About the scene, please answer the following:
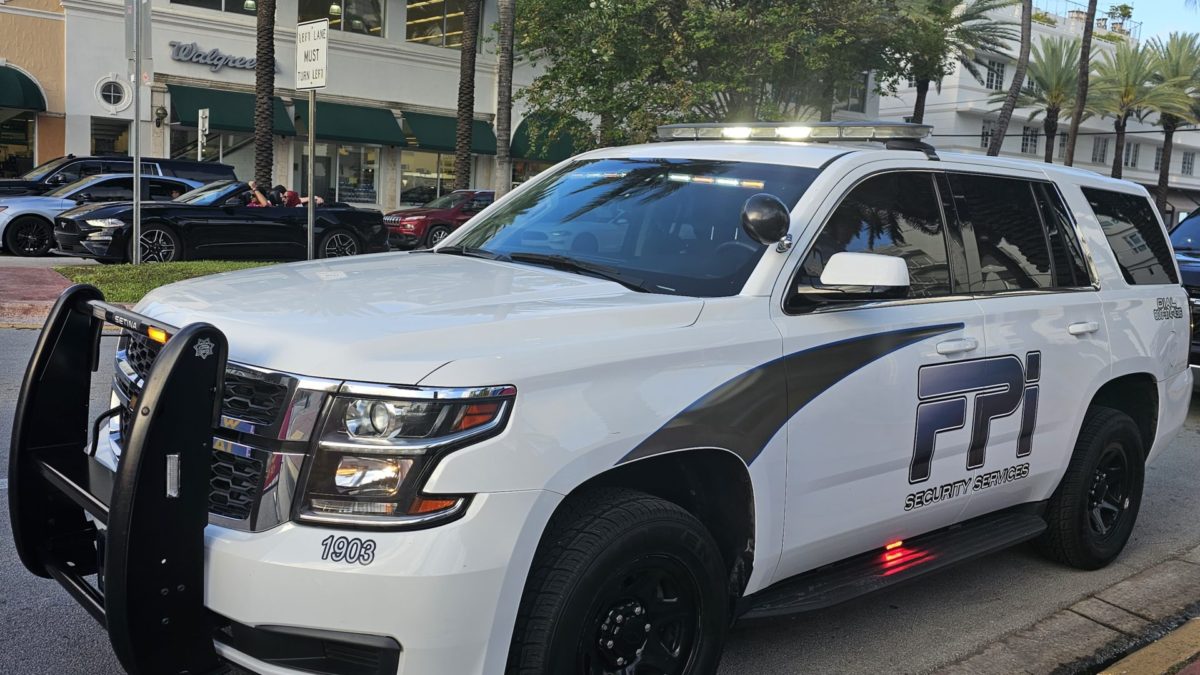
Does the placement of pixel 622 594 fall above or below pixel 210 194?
below

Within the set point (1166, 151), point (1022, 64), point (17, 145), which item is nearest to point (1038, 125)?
point (1166, 151)

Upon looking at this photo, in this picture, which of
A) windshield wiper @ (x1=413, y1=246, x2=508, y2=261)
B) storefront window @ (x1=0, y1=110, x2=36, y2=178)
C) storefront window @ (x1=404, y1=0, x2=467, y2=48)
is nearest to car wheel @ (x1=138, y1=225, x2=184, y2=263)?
windshield wiper @ (x1=413, y1=246, x2=508, y2=261)

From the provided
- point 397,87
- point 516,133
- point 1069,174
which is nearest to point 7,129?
point 397,87

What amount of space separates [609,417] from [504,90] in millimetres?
Answer: 21868

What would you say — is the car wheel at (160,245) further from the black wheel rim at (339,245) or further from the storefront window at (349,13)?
the storefront window at (349,13)

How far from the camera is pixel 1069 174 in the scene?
5.00 meters

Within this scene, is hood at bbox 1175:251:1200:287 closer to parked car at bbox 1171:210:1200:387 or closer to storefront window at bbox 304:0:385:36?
parked car at bbox 1171:210:1200:387

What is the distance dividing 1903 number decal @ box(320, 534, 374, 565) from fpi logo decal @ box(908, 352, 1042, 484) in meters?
2.11

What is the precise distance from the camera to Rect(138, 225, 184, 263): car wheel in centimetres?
1526

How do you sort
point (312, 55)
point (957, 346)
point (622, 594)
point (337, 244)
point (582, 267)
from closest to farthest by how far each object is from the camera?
1. point (622, 594)
2. point (582, 267)
3. point (957, 346)
4. point (312, 55)
5. point (337, 244)

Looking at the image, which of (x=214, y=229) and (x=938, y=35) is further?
(x=938, y=35)

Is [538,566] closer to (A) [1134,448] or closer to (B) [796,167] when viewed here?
(B) [796,167]

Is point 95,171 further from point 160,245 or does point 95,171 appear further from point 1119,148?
point 1119,148

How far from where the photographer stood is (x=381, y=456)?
2512mm
